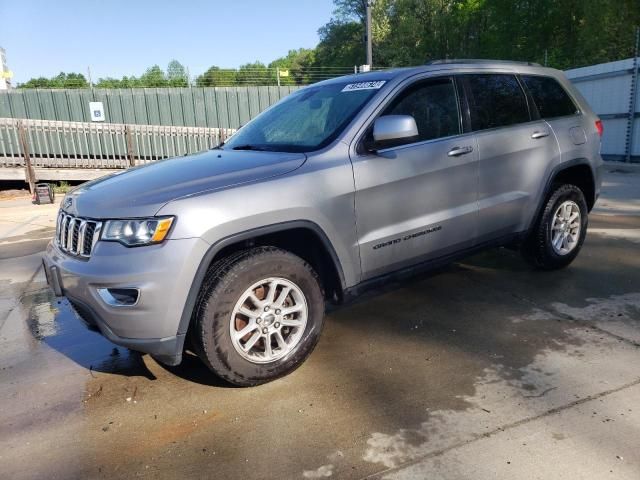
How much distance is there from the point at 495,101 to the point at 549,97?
2.55 ft

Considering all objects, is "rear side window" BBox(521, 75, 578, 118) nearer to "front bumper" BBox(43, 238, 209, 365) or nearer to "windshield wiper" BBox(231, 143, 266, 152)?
"windshield wiper" BBox(231, 143, 266, 152)

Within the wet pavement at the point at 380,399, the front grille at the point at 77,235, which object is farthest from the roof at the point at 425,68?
the front grille at the point at 77,235

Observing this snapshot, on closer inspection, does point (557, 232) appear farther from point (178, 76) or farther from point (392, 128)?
point (178, 76)

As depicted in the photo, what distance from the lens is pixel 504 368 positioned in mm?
3062

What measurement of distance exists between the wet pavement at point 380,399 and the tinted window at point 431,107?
1.40m

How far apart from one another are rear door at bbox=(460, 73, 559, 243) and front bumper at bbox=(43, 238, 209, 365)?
92.0 inches

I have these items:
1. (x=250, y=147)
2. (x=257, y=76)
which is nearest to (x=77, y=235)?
(x=250, y=147)

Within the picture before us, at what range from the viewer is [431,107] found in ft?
12.1

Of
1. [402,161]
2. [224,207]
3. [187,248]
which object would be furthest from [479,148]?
[187,248]

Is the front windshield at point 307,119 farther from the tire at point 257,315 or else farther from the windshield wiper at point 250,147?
the tire at point 257,315

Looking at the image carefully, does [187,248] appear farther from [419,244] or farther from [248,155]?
[419,244]

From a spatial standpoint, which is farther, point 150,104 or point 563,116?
point 150,104

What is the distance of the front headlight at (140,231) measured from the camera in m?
2.58

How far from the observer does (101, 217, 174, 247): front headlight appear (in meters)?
2.58
